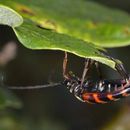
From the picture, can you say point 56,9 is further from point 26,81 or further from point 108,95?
point 26,81

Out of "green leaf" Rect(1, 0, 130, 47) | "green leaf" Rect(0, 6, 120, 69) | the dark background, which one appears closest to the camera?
"green leaf" Rect(0, 6, 120, 69)

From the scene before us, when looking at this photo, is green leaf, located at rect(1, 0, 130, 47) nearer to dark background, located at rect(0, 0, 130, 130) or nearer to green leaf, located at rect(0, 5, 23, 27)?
green leaf, located at rect(0, 5, 23, 27)

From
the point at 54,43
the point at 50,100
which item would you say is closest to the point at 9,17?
the point at 54,43

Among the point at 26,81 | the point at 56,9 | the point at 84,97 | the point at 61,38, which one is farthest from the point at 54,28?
the point at 26,81

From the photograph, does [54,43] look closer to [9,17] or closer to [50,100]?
[9,17]

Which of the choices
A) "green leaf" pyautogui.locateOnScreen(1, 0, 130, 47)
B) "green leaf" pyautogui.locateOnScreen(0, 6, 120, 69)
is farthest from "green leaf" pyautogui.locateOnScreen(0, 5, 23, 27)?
"green leaf" pyautogui.locateOnScreen(1, 0, 130, 47)
